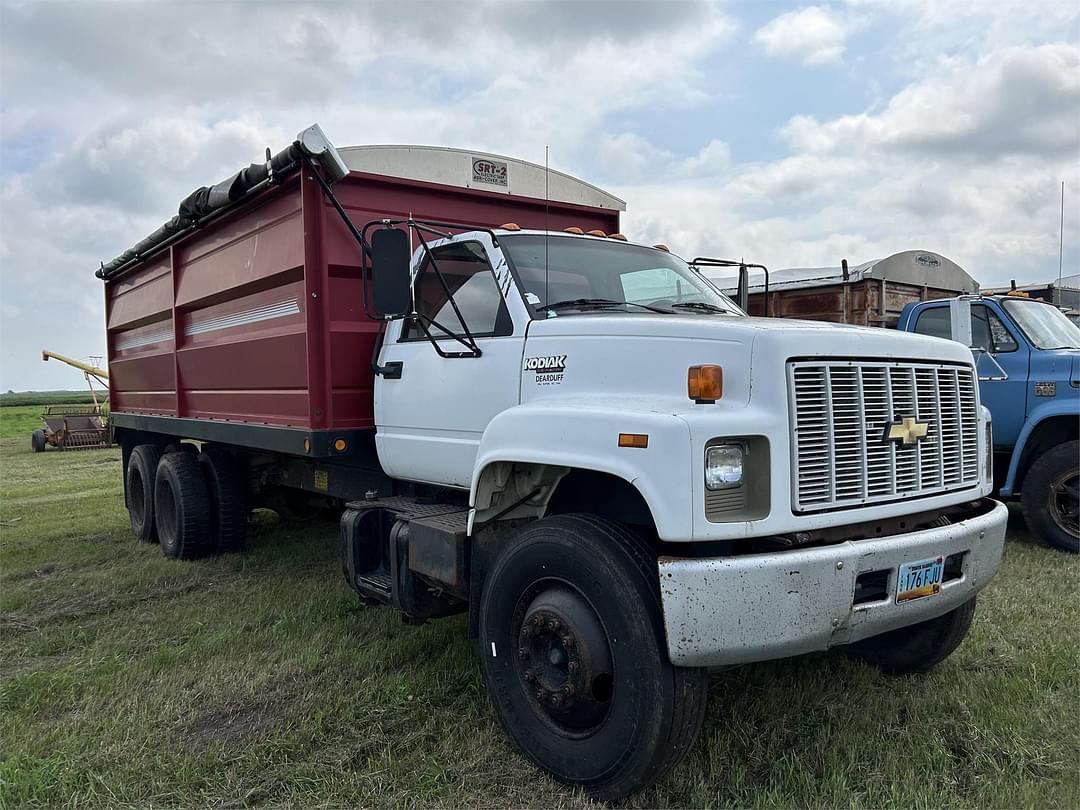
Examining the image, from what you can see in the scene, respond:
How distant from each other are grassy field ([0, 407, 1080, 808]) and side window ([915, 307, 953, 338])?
2.74 m

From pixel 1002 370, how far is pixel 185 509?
724cm

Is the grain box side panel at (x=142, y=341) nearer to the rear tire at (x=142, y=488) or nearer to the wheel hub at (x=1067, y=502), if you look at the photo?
the rear tire at (x=142, y=488)

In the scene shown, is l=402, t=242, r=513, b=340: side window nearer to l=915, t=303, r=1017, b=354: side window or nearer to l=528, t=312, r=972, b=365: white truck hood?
l=528, t=312, r=972, b=365: white truck hood

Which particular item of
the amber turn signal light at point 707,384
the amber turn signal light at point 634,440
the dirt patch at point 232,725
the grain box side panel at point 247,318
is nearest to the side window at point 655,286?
the amber turn signal light at point 707,384

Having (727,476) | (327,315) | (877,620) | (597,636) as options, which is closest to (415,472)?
(327,315)

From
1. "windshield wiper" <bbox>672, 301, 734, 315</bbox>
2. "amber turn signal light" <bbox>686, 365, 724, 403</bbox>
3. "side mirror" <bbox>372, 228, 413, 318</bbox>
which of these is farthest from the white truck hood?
"side mirror" <bbox>372, 228, 413, 318</bbox>

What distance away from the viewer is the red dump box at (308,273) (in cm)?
468

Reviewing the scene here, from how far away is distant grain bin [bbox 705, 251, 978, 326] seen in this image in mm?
8914

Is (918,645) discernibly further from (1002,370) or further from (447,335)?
(1002,370)

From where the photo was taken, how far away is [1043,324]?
24.3ft

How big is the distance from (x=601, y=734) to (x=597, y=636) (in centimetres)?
35

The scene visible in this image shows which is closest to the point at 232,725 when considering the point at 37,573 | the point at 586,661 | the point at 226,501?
the point at 586,661

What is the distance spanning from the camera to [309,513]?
7.84m

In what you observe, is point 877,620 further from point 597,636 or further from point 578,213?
point 578,213
